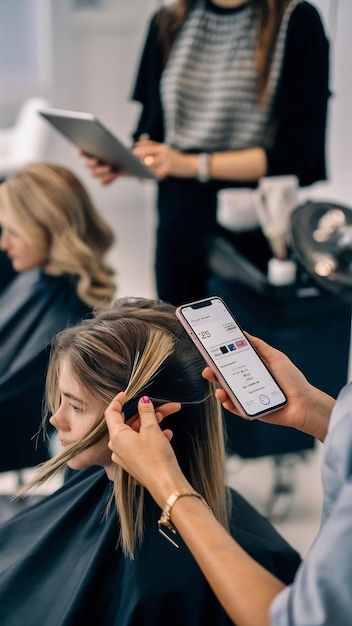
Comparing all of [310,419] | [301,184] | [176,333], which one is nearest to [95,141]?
[301,184]

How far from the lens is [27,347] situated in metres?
1.48

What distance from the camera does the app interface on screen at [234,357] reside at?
978mm

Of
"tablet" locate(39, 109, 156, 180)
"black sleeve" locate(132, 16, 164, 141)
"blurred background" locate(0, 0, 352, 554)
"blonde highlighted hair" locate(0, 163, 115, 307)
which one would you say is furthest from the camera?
"blurred background" locate(0, 0, 352, 554)

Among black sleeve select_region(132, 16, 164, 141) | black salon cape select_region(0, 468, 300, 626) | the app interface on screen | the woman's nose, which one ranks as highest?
black sleeve select_region(132, 16, 164, 141)

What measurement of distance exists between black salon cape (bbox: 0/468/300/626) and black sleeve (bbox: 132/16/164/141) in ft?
3.67

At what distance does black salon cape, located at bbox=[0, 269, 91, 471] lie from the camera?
3.98 ft

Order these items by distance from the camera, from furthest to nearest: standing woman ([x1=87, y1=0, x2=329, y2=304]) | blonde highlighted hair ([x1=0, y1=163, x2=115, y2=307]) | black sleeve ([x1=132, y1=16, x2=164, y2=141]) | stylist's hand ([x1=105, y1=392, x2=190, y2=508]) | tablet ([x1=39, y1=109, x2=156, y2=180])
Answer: black sleeve ([x1=132, y1=16, x2=164, y2=141])
standing woman ([x1=87, y1=0, x2=329, y2=304])
blonde highlighted hair ([x1=0, y1=163, x2=115, y2=307])
tablet ([x1=39, y1=109, x2=156, y2=180])
stylist's hand ([x1=105, y1=392, x2=190, y2=508])

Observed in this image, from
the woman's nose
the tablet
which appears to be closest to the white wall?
the tablet

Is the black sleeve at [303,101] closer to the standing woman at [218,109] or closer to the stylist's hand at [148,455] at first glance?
the standing woman at [218,109]

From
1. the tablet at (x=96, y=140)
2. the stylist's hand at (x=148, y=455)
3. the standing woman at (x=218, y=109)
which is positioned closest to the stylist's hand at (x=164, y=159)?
the standing woman at (x=218, y=109)

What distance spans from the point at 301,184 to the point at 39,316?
79cm

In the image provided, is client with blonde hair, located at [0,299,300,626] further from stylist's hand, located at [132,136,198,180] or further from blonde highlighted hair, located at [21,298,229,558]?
stylist's hand, located at [132,136,198,180]

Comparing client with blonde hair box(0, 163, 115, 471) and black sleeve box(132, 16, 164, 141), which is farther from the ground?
black sleeve box(132, 16, 164, 141)

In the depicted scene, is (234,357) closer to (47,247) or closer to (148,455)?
(148,455)
